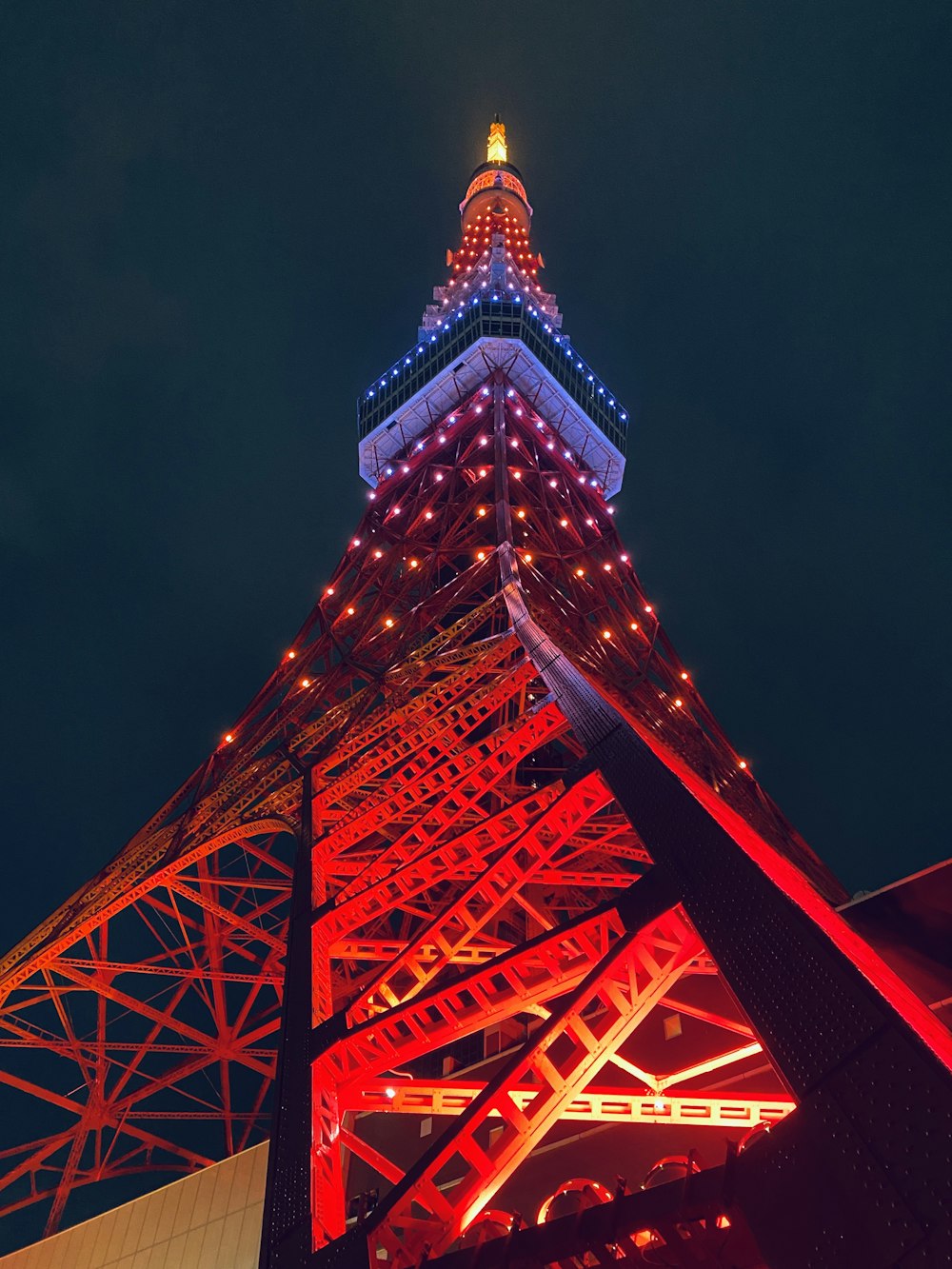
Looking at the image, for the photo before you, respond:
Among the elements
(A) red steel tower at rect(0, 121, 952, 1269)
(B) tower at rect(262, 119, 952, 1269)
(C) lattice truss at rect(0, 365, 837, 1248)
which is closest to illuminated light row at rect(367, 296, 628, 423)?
(C) lattice truss at rect(0, 365, 837, 1248)

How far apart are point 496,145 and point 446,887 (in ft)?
175

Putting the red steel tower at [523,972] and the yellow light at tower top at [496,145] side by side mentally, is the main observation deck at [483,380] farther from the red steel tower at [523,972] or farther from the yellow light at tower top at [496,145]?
the yellow light at tower top at [496,145]

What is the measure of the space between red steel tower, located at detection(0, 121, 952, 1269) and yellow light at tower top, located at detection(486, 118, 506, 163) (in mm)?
35370

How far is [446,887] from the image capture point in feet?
68.8

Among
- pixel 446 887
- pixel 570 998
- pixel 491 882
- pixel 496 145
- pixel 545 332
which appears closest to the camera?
pixel 570 998

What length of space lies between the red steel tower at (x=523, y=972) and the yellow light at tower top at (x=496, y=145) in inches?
1393

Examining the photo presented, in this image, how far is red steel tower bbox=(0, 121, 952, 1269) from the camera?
332 centimetres

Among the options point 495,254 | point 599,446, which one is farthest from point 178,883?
point 495,254

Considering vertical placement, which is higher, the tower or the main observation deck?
the main observation deck

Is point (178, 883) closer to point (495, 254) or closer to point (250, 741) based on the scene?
point (250, 741)

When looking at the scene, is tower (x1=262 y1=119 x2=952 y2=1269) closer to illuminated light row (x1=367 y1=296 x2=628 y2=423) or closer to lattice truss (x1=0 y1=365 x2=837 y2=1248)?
lattice truss (x1=0 y1=365 x2=837 y2=1248)

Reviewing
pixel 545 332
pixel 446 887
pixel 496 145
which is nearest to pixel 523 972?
pixel 446 887

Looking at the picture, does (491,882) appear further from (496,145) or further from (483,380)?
(496,145)

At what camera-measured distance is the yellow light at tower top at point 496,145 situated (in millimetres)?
58531
